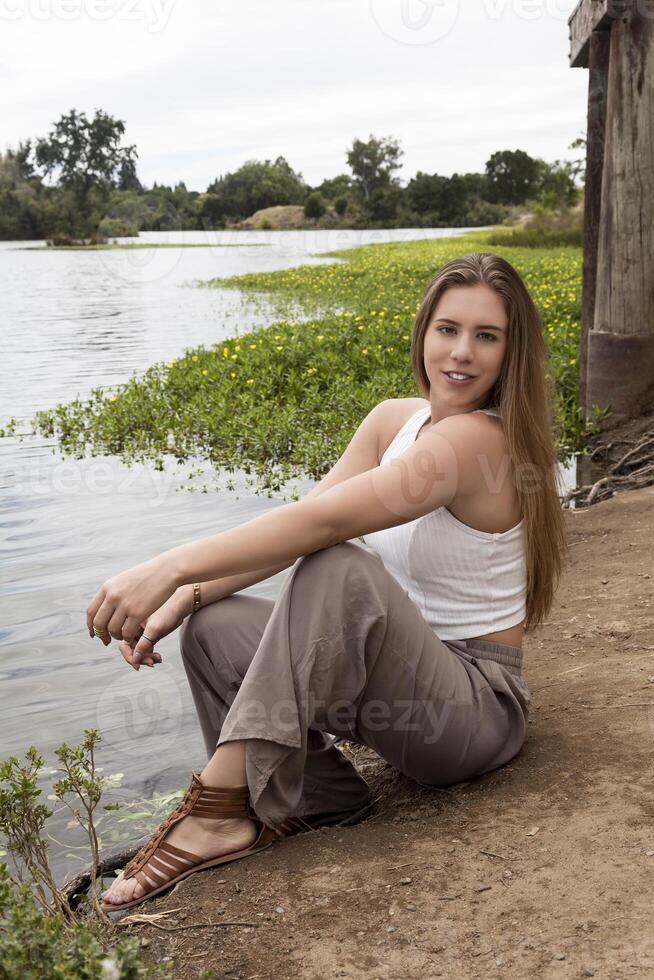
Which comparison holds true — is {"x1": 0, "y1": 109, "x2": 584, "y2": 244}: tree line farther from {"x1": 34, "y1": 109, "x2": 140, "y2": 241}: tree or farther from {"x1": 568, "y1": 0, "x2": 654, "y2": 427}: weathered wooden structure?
{"x1": 568, "y1": 0, "x2": 654, "y2": 427}: weathered wooden structure

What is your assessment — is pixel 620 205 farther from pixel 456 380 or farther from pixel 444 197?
pixel 444 197

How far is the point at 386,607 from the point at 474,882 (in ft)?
1.91

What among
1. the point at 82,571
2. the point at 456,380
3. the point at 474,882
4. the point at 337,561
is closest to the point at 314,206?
the point at 82,571

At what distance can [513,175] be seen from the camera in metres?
55.6

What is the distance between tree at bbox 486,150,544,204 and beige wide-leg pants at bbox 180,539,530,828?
54.3m

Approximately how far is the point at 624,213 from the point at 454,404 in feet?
13.7

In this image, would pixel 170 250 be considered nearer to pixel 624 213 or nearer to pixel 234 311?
A: pixel 234 311

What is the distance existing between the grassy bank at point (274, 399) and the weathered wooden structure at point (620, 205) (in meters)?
0.42

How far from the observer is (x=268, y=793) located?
2.30m

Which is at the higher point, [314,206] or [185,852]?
[314,206]

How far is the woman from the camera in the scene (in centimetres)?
225

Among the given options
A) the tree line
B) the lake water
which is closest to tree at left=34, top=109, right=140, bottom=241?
the tree line

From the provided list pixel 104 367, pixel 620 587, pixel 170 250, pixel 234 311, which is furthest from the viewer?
pixel 170 250

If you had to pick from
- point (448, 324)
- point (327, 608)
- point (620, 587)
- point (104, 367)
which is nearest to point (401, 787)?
point (327, 608)
